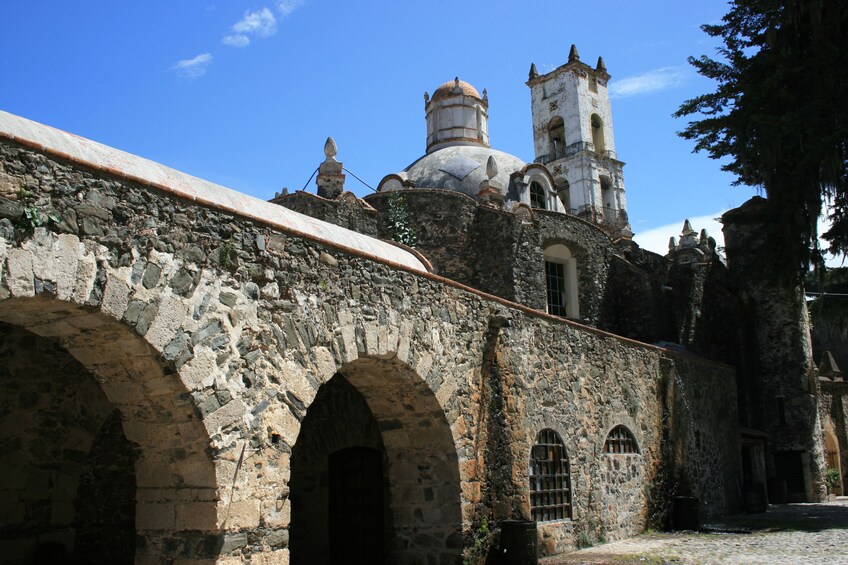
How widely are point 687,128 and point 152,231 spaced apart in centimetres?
1446

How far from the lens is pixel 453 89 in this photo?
28312mm

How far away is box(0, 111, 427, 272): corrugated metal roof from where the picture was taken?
20.0ft

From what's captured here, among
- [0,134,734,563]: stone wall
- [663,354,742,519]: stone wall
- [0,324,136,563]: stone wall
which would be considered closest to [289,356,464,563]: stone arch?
[0,134,734,563]: stone wall

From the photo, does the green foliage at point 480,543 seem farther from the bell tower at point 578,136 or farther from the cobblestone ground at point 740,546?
the bell tower at point 578,136

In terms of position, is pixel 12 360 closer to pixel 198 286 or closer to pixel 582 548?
pixel 198 286

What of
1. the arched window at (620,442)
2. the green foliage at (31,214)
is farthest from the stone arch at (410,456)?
the arched window at (620,442)

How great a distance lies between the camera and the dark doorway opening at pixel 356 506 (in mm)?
10352

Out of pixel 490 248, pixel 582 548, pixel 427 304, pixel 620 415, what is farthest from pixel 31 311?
pixel 490 248

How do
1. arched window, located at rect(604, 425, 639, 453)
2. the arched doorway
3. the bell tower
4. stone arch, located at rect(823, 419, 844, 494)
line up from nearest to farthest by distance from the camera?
the arched doorway
arched window, located at rect(604, 425, 639, 453)
stone arch, located at rect(823, 419, 844, 494)
the bell tower

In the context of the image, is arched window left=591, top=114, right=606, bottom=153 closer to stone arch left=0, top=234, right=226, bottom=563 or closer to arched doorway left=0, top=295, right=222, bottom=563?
arched doorway left=0, top=295, right=222, bottom=563

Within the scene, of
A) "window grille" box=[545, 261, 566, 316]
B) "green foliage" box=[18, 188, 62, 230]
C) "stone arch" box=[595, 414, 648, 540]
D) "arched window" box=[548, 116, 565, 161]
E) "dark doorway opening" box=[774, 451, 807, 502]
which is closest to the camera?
"green foliage" box=[18, 188, 62, 230]

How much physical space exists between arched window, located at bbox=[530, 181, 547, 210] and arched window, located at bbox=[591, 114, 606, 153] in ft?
62.1

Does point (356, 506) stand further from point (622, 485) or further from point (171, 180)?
point (171, 180)

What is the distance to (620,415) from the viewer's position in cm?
1333
